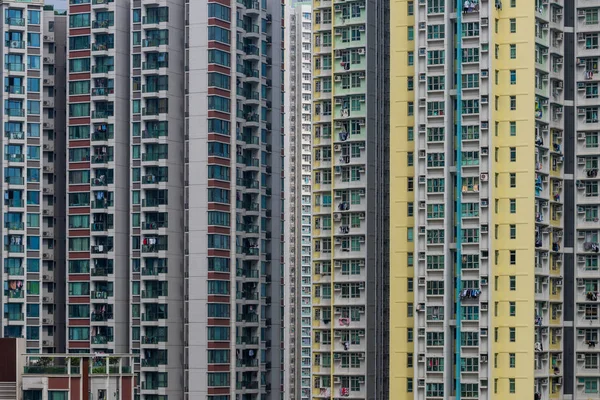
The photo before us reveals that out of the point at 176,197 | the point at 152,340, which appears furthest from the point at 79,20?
the point at 152,340

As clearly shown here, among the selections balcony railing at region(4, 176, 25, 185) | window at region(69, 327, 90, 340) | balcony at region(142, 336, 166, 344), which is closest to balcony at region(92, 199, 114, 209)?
balcony railing at region(4, 176, 25, 185)

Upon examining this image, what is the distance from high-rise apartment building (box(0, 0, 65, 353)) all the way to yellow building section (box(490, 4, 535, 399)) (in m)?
53.5

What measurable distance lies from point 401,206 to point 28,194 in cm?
4533

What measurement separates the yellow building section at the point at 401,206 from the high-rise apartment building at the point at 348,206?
1048 cm

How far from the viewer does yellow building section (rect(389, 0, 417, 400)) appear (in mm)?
140125

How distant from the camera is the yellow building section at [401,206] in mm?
140125

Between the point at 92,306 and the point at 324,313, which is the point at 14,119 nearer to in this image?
the point at 92,306

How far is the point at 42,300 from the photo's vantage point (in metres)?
170

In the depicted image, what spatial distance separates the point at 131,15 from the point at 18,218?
24.1 meters

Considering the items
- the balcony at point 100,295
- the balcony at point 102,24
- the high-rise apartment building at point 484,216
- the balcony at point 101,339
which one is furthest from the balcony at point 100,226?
the high-rise apartment building at point 484,216

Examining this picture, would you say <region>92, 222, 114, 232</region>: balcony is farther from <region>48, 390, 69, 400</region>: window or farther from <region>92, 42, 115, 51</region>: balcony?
<region>48, 390, 69, 400</region>: window

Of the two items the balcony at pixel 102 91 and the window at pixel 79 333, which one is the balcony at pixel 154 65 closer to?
the balcony at pixel 102 91

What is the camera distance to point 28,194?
167375 mm

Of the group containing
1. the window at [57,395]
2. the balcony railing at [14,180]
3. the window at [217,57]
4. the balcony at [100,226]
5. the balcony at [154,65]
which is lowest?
the window at [57,395]
